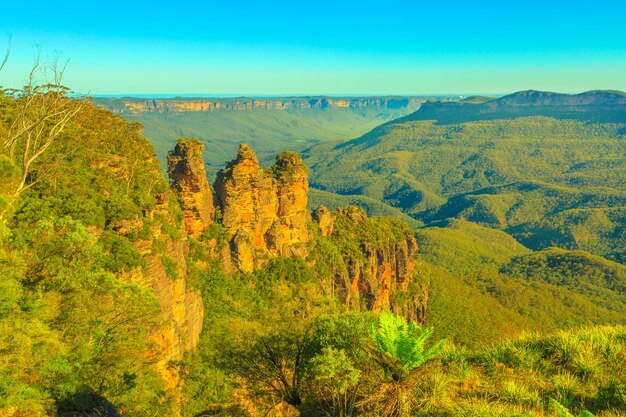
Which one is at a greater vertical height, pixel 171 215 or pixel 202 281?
pixel 171 215

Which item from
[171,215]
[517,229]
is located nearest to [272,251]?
[171,215]

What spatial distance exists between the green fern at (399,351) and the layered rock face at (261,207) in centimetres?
2896

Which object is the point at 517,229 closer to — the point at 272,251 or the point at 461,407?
the point at 272,251

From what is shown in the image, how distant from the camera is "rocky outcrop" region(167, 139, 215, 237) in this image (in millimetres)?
36094

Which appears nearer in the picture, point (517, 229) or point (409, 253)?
point (409, 253)

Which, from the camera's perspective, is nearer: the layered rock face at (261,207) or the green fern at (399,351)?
the green fern at (399,351)

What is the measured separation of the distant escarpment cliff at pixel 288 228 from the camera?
37219 mm

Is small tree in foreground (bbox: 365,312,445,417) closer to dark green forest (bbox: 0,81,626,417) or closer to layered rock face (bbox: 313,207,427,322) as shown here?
dark green forest (bbox: 0,81,626,417)

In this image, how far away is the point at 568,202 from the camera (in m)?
197

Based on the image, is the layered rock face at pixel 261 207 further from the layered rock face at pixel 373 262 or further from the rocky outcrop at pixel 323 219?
the layered rock face at pixel 373 262

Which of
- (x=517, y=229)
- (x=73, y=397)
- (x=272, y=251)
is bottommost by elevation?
(x=517, y=229)

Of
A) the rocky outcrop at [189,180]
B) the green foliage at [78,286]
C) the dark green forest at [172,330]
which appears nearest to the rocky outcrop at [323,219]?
the dark green forest at [172,330]

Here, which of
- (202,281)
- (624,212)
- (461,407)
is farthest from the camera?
(624,212)

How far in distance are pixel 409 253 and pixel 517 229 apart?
13818cm
